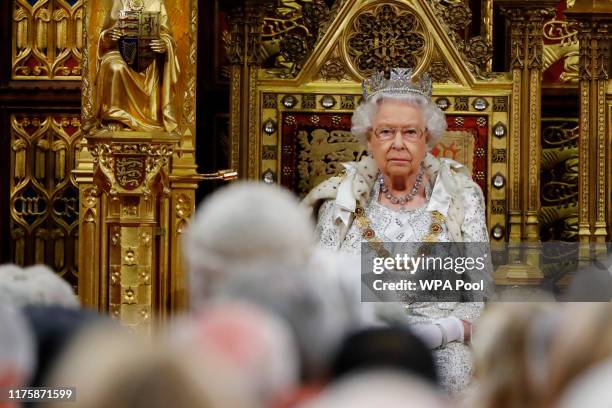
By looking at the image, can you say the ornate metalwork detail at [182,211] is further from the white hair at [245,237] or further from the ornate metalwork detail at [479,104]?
the white hair at [245,237]

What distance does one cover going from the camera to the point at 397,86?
6.16 meters

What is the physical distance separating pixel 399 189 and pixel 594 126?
69.3 inches

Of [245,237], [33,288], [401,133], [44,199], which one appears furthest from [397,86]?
[245,237]

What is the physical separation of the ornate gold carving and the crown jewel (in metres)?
2.70

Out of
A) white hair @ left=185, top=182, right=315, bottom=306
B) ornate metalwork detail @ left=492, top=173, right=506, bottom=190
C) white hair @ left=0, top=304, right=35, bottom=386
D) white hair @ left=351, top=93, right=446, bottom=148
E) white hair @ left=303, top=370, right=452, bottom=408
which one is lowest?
white hair @ left=303, top=370, right=452, bottom=408

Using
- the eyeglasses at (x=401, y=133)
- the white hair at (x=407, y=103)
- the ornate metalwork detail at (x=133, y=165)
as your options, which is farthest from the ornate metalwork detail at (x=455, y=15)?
the ornate metalwork detail at (x=133, y=165)

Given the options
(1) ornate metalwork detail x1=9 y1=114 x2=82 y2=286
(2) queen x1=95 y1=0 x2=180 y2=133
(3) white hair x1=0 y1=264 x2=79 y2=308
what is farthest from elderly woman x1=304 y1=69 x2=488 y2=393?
(3) white hair x1=0 y1=264 x2=79 y2=308

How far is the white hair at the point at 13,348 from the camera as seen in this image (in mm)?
1903

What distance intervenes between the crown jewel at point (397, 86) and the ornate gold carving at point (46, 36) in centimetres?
270

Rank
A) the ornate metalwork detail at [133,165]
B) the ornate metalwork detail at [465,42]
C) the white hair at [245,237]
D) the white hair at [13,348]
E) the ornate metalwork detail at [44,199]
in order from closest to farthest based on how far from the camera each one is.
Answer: the white hair at [13,348]
the white hair at [245,237]
the ornate metalwork detail at [133,165]
the ornate metalwork detail at [465,42]
the ornate metalwork detail at [44,199]

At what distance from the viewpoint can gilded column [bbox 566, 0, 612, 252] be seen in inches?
292

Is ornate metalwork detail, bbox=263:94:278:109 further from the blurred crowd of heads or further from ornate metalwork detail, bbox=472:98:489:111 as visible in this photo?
the blurred crowd of heads

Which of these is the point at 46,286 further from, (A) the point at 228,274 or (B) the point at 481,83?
(B) the point at 481,83

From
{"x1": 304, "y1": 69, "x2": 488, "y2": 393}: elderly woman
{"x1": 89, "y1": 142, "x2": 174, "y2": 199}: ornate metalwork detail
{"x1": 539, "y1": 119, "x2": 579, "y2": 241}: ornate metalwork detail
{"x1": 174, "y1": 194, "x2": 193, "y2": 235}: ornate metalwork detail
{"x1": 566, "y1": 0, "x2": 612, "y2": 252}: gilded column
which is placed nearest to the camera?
{"x1": 304, "y1": 69, "x2": 488, "y2": 393}: elderly woman
